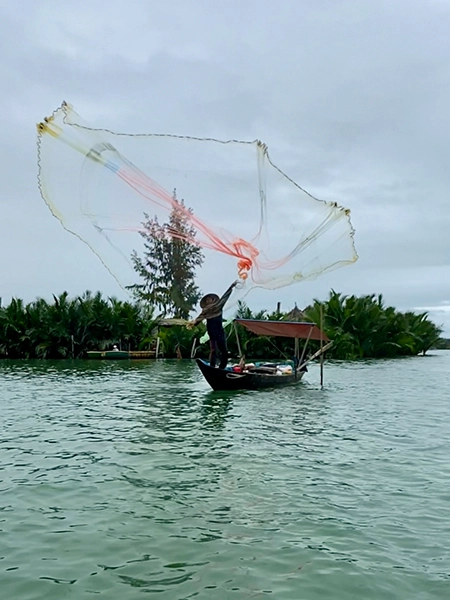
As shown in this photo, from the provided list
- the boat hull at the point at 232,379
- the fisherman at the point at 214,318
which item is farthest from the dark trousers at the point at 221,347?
the boat hull at the point at 232,379

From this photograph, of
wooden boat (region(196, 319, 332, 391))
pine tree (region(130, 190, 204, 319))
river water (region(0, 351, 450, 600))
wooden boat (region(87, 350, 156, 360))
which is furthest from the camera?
wooden boat (region(87, 350, 156, 360))

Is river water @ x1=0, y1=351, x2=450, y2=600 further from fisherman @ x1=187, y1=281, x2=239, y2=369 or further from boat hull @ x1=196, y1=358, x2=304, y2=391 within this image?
boat hull @ x1=196, y1=358, x2=304, y2=391

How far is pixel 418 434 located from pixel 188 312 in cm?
893

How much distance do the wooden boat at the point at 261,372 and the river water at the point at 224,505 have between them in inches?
205

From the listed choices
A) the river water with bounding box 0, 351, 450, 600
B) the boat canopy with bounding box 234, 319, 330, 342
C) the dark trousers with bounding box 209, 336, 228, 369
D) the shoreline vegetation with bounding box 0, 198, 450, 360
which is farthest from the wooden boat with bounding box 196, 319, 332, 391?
the shoreline vegetation with bounding box 0, 198, 450, 360

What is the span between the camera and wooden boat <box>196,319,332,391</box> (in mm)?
23219

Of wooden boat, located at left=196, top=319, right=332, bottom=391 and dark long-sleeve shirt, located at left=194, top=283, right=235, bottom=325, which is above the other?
dark long-sleeve shirt, located at left=194, top=283, right=235, bottom=325

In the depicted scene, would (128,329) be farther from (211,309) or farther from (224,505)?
(224,505)

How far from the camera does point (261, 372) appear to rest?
25812 millimetres

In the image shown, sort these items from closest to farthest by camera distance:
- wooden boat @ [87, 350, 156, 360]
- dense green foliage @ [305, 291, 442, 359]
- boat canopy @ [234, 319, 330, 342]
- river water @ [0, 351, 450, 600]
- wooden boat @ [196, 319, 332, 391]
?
1. river water @ [0, 351, 450, 600]
2. wooden boat @ [196, 319, 332, 391]
3. boat canopy @ [234, 319, 330, 342]
4. wooden boat @ [87, 350, 156, 360]
5. dense green foliage @ [305, 291, 442, 359]

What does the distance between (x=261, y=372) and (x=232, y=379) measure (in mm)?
2752

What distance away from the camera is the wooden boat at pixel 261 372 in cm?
2322

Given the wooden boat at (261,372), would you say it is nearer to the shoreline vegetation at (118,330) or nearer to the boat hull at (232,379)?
the boat hull at (232,379)

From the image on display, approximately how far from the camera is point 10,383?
28469mm
